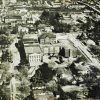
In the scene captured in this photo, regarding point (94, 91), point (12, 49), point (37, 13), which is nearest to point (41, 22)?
point (37, 13)

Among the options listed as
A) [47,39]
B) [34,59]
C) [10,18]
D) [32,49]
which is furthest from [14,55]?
[10,18]

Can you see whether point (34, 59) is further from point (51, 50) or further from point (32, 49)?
point (51, 50)

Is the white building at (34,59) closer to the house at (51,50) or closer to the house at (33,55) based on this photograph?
the house at (33,55)

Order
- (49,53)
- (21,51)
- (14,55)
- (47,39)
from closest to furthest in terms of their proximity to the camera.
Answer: (14,55), (49,53), (21,51), (47,39)

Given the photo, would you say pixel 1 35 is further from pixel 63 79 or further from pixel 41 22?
pixel 63 79

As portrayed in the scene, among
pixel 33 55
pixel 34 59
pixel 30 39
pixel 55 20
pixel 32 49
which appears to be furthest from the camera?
pixel 55 20

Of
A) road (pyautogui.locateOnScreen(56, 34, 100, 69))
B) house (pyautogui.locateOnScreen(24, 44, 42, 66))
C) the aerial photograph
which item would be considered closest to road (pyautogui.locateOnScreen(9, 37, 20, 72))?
the aerial photograph

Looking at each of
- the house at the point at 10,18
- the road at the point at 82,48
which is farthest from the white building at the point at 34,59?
the house at the point at 10,18
